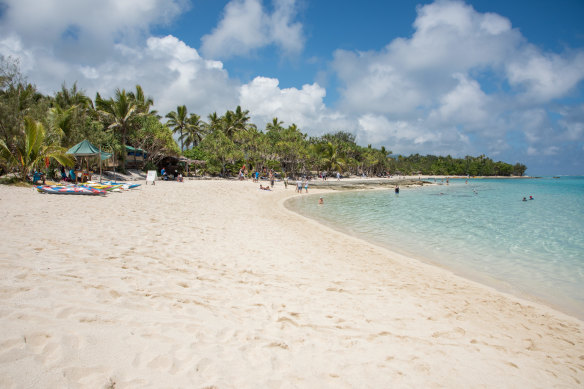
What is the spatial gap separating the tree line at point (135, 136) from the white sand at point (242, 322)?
13807 mm

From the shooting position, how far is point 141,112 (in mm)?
30031

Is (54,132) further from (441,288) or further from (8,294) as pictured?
(441,288)

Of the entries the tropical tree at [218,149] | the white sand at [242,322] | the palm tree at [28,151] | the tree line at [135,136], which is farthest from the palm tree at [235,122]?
the white sand at [242,322]

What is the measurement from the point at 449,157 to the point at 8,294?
14188cm

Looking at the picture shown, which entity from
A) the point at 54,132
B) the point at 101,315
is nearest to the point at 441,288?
the point at 101,315

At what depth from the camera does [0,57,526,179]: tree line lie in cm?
1592

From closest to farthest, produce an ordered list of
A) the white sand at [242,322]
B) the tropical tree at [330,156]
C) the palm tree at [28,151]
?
the white sand at [242,322]
the palm tree at [28,151]
the tropical tree at [330,156]

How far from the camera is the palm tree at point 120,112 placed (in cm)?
2689

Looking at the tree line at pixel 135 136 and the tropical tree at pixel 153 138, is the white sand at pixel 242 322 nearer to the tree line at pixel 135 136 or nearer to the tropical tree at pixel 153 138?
the tree line at pixel 135 136

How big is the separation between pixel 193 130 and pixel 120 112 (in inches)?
757

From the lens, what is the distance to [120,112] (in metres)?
27.1

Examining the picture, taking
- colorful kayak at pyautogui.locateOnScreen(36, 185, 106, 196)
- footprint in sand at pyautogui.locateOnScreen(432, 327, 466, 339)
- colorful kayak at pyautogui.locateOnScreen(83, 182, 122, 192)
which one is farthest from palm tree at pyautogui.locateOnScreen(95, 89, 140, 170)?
footprint in sand at pyautogui.locateOnScreen(432, 327, 466, 339)

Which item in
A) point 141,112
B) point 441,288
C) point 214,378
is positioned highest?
point 141,112

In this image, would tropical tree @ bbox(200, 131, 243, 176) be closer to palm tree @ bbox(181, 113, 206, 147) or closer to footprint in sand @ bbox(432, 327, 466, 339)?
palm tree @ bbox(181, 113, 206, 147)
